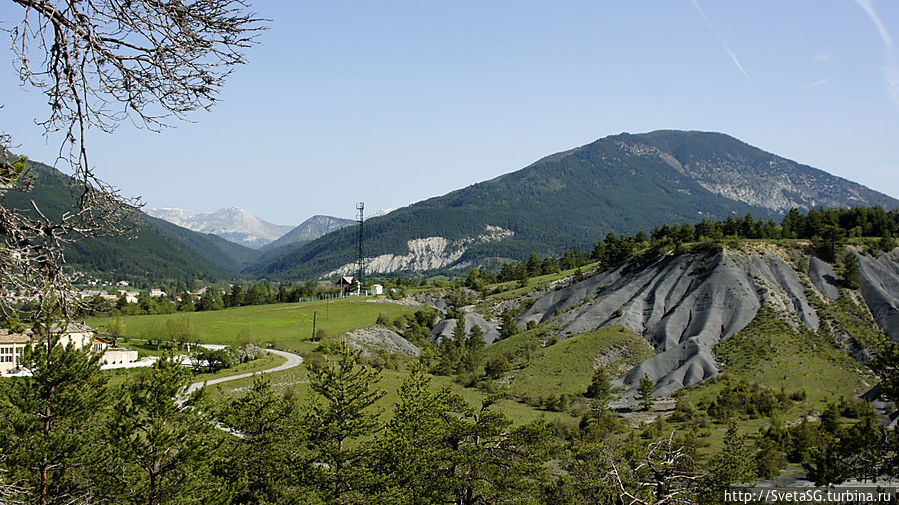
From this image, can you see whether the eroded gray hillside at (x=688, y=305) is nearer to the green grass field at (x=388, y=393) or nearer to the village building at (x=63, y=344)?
the green grass field at (x=388, y=393)

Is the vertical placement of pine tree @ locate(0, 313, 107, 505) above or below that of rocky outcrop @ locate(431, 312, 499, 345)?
above

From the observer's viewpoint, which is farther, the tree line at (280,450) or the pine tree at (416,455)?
the pine tree at (416,455)

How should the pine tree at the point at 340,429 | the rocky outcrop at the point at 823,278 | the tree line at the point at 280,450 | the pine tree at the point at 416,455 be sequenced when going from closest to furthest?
the tree line at the point at 280,450 < the pine tree at the point at 416,455 < the pine tree at the point at 340,429 < the rocky outcrop at the point at 823,278

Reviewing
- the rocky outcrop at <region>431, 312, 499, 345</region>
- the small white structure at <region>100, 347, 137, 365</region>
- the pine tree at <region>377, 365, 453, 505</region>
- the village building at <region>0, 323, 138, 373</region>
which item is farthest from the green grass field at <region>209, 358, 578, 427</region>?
the rocky outcrop at <region>431, 312, 499, 345</region>

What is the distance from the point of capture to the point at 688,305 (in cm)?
7356

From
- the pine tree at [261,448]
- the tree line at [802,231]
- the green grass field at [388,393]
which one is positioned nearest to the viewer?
the pine tree at [261,448]

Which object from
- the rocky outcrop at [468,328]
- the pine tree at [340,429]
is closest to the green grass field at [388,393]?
the pine tree at [340,429]

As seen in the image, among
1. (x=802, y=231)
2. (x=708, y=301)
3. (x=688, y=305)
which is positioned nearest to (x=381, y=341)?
(x=688, y=305)

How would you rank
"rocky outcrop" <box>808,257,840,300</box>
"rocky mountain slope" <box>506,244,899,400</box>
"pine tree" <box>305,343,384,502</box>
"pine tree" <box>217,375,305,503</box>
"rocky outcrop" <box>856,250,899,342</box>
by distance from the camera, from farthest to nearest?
"rocky outcrop" <box>808,257,840,300</box> → "rocky outcrop" <box>856,250,899,342</box> → "rocky mountain slope" <box>506,244,899,400</box> → "pine tree" <box>217,375,305,503</box> → "pine tree" <box>305,343,384,502</box>

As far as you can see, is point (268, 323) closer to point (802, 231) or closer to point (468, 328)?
point (468, 328)

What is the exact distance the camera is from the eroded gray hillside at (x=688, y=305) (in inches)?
2501

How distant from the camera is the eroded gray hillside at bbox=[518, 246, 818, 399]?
63531 mm

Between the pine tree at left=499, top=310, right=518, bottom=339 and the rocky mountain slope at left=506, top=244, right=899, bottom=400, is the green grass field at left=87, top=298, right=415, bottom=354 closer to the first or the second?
the pine tree at left=499, top=310, right=518, bottom=339

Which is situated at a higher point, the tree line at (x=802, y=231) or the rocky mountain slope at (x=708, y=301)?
the tree line at (x=802, y=231)
